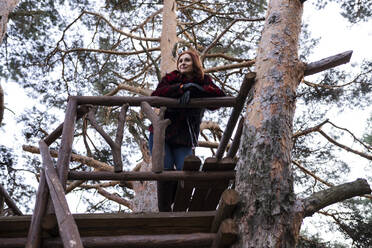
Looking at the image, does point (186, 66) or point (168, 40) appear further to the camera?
point (168, 40)

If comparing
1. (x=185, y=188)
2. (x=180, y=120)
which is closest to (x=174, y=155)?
(x=180, y=120)

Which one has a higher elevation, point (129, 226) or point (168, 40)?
point (168, 40)

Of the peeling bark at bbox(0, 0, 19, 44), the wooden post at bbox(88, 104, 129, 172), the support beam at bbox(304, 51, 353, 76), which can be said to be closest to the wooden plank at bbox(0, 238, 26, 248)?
the wooden post at bbox(88, 104, 129, 172)

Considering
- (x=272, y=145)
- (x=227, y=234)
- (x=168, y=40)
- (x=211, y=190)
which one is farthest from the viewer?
(x=168, y=40)

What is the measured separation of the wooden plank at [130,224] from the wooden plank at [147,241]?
5 cm

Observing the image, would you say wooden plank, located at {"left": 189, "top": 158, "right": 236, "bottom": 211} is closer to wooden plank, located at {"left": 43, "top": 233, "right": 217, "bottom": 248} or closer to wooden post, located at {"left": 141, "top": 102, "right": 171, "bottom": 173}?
wooden post, located at {"left": 141, "top": 102, "right": 171, "bottom": 173}

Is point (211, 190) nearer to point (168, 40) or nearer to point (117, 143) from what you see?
point (117, 143)

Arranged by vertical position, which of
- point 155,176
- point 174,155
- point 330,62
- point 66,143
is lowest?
point 155,176

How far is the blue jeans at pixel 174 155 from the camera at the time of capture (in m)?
3.28

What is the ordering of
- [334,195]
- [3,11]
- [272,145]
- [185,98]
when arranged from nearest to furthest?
[334,195] → [272,145] → [185,98] → [3,11]

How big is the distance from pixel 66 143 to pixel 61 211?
759 mm

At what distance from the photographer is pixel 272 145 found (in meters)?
2.45

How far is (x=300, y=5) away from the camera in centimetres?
344

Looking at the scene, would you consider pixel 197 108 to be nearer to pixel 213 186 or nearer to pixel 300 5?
pixel 213 186
